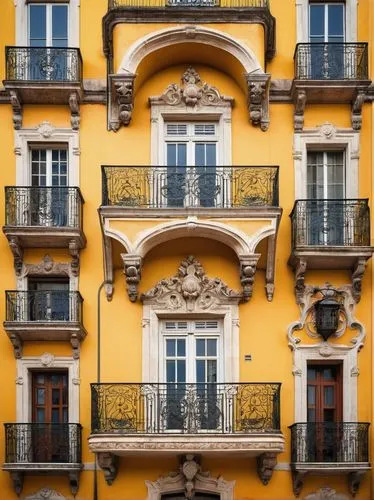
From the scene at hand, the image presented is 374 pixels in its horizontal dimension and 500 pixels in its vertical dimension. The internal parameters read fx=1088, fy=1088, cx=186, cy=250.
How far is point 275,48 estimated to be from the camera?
22000 millimetres

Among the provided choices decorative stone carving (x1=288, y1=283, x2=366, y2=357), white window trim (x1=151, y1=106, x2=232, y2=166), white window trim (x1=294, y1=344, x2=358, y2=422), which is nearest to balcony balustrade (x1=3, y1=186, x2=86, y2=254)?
white window trim (x1=151, y1=106, x2=232, y2=166)

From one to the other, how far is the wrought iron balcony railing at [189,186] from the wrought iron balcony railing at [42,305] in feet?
6.45

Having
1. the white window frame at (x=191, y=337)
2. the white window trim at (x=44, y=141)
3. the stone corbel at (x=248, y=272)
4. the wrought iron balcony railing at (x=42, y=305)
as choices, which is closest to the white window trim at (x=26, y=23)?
the white window trim at (x=44, y=141)

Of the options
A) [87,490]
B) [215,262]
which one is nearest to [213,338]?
[215,262]

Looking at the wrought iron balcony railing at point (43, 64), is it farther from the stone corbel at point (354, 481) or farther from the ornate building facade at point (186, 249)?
the stone corbel at point (354, 481)

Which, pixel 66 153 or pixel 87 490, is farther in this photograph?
pixel 66 153

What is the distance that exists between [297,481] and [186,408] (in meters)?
2.62

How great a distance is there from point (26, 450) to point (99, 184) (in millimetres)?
5337

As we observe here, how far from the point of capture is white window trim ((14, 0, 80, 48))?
2192cm

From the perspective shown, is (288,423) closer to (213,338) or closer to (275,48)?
(213,338)

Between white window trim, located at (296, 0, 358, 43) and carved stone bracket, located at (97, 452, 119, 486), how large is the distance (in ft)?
29.7

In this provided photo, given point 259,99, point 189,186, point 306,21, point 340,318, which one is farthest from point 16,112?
point 340,318

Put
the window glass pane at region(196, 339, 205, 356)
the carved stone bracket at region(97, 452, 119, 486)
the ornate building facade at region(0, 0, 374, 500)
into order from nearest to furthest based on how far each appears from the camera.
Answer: the carved stone bracket at region(97, 452, 119, 486), the ornate building facade at region(0, 0, 374, 500), the window glass pane at region(196, 339, 205, 356)

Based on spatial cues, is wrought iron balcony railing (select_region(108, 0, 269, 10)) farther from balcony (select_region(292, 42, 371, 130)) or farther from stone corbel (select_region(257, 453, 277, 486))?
stone corbel (select_region(257, 453, 277, 486))
